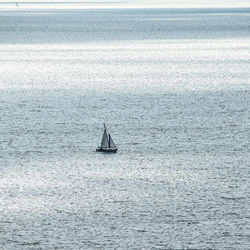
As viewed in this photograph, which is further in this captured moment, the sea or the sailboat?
the sailboat

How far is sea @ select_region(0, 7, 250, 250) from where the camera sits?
31.2 ft

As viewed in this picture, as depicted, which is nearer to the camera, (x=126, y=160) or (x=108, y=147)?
(x=126, y=160)

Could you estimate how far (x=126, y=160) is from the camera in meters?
13.2

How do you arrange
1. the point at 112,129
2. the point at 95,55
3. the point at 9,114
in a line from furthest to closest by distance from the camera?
the point at 95,55
the point at 9,114
the point at 112,129

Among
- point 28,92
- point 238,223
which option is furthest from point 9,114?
point 238,223

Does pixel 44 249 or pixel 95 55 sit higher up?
pixel 95 55

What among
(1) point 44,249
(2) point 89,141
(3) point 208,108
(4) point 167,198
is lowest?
(1) point 44,249

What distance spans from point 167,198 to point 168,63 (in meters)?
20.6

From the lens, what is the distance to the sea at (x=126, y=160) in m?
9.50

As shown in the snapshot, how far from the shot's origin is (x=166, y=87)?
74.8 ft

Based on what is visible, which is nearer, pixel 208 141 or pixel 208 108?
pixel 208 141

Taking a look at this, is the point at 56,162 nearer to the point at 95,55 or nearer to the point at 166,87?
the point at 166,87

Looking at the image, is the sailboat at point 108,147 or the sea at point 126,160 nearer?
the sea at point 126,160

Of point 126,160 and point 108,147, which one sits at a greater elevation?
point 108,147
